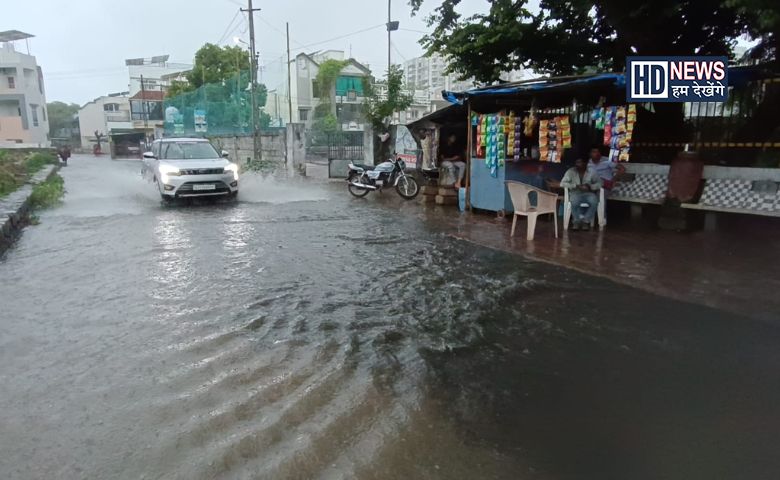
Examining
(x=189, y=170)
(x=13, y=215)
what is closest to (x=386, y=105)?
(x=189, y=170)

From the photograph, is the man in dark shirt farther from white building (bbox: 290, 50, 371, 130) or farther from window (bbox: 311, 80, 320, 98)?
window (bbox: 311, 80, 320, 98)

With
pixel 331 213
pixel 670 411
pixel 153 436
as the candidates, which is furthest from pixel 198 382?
pixel 331 213

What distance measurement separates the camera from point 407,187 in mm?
14539

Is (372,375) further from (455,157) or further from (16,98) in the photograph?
(16,98)

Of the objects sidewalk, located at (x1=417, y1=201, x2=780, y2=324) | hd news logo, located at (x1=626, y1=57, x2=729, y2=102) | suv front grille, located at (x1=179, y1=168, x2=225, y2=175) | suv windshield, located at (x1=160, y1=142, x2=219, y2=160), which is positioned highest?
hd news logo, located at (x1=626, y1=57, x2=729, y2=102)

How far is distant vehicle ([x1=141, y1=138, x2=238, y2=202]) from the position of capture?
13.0m

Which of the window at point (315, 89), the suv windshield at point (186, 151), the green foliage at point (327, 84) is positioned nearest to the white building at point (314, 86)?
the window at point (315, 89)

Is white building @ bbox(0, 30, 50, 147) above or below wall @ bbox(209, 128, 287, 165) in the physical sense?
above

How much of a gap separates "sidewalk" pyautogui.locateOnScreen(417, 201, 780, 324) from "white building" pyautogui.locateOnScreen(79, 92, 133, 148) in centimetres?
7258

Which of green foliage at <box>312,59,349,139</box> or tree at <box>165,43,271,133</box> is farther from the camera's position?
green foliage at <box>312,59,349,139</box>

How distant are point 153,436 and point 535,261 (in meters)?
5.45

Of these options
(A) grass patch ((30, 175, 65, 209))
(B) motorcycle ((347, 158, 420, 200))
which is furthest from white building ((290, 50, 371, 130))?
(B) motorcycle ((347, 158, 420, 200))

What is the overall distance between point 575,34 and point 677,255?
7.20 meters

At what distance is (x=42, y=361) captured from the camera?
4.26 meters
